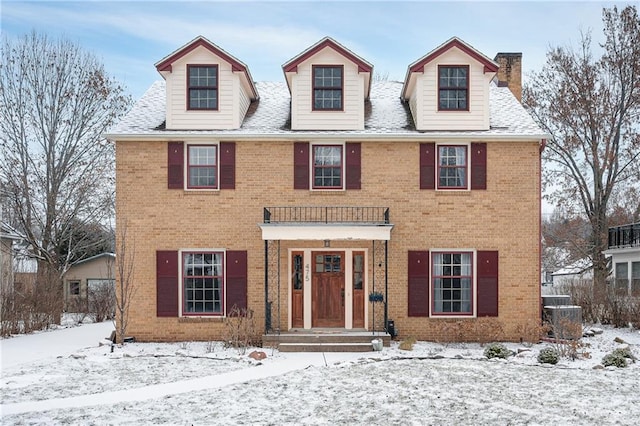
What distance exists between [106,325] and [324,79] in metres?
12.9

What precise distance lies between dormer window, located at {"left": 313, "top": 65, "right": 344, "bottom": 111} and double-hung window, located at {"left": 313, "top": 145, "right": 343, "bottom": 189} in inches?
49.0

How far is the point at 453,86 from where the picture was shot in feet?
59.2

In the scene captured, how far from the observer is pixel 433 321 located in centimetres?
1747

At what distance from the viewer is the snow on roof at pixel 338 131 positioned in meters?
17.5

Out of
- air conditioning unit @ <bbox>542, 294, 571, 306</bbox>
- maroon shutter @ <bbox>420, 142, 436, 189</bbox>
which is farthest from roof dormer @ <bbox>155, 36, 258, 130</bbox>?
air conditioning unit @ <bbox>542, 294, 571, 306</bbox>

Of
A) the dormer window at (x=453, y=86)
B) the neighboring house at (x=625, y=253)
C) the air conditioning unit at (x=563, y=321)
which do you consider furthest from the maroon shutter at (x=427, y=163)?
the neighboring house at (x=625, y=253)

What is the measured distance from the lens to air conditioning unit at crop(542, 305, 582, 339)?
1656 cm

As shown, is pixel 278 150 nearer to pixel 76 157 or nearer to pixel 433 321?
pixel 433 321

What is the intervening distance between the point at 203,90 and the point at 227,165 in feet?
7.70

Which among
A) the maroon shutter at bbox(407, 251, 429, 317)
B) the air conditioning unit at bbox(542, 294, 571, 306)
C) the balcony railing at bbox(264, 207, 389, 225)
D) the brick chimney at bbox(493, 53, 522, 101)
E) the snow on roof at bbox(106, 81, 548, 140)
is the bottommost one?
the air conditioning unit at bbox(542, 294, 571, 306)

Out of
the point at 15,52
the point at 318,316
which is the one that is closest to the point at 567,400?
the point at 318,316

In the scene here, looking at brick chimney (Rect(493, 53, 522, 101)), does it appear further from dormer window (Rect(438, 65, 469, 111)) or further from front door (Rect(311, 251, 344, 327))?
front door (Rect(311, 251, 344, 327))

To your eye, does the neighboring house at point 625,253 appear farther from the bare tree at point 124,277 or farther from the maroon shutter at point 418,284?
the bare tree at point 124,277

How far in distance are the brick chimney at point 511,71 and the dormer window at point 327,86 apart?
7247mm
